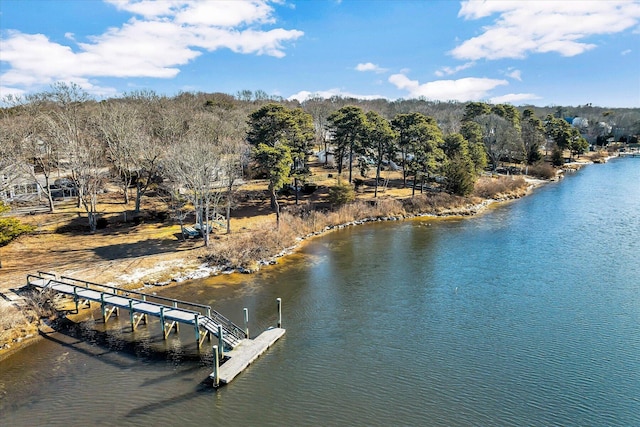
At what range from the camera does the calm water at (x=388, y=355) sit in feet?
48.9

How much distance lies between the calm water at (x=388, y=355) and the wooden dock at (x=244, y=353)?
0.46 m

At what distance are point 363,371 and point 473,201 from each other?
132 feet

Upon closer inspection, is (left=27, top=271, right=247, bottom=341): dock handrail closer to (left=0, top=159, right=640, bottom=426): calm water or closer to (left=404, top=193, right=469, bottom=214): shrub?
(left=0, top=159, right=640, bottom=426): calm water

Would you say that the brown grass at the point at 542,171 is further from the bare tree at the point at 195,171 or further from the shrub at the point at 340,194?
the bare tree at the point at 195,171

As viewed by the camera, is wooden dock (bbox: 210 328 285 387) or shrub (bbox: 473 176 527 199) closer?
wooden dock (bbox: 210 328 285 387)

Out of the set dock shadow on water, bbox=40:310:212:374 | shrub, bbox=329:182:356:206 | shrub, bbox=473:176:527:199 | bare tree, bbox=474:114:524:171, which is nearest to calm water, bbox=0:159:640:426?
dock shadow on water, bbox=40:310:212:374

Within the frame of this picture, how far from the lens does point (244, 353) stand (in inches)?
707

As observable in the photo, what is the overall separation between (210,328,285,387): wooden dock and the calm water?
0.46m

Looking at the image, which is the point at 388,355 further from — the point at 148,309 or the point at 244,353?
the point at 148,309

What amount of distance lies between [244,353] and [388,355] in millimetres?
6652

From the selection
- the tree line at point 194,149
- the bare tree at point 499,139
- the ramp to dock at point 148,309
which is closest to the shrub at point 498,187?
the tree line at point 194,149

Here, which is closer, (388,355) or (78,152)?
(388,355)

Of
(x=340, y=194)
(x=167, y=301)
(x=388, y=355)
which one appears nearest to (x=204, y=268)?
(x=167, y=301)

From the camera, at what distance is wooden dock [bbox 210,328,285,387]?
16.5m
